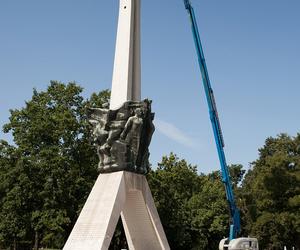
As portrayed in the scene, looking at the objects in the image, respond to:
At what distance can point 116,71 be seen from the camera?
23219 millimetres

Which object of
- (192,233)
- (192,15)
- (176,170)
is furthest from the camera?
(192,233)

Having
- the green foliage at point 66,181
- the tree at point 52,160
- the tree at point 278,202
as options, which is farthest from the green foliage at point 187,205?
the tree at point 52,160

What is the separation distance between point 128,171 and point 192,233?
28516 millimetres

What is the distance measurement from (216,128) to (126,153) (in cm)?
679

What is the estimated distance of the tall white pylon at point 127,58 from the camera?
22922 mm

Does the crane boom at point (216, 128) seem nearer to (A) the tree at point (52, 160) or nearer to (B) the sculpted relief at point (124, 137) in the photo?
(B) the sculpted relief at point (124, 137)

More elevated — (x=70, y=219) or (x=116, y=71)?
(x=116, y=71)

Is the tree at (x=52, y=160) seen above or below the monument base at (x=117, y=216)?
above

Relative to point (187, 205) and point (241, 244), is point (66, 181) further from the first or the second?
point (187, 205)

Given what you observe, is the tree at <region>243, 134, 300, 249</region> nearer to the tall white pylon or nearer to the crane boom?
the crane boom

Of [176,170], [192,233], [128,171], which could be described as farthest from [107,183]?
[192,233]

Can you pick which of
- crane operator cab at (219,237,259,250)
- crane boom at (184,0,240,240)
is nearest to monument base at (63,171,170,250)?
crane operator cab at (219,237,259,250)

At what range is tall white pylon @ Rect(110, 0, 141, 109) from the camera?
22922 millimetres

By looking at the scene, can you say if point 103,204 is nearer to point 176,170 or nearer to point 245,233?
point 176,170
